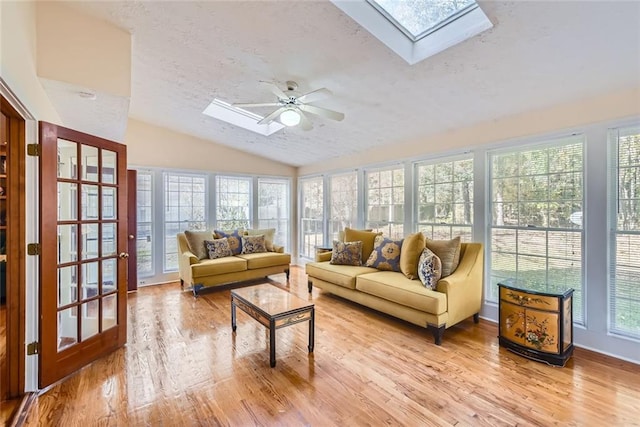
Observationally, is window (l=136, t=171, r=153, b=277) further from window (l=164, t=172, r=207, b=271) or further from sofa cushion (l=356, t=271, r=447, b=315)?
sofa cushion (l=356, t=271, r=447, b=315)

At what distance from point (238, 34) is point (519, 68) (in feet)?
7.59

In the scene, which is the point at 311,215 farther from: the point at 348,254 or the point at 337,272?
the point at 337,272

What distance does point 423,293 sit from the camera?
2.89 meters

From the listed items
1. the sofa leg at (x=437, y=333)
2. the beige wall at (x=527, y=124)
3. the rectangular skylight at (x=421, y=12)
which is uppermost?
the rectangular skylight at (x=421, y=12)

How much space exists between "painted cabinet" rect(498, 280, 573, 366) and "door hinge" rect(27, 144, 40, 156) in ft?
13.1

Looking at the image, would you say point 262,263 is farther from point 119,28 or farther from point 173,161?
point 119,28

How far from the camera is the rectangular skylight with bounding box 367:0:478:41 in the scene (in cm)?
210

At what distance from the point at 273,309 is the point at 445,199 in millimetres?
2637

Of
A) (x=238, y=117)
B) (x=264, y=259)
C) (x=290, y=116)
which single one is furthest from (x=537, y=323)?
(x=238, y=117)

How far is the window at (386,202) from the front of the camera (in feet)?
14.6

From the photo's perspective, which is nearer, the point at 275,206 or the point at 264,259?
the point at 264,259

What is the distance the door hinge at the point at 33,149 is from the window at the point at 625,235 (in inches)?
182

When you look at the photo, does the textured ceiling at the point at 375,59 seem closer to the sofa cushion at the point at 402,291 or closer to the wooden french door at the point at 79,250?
the wooden french door at the point at 79,250

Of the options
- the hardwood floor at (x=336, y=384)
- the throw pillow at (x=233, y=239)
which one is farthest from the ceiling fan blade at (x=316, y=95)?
the throw pillow at (x=233, y=239)
